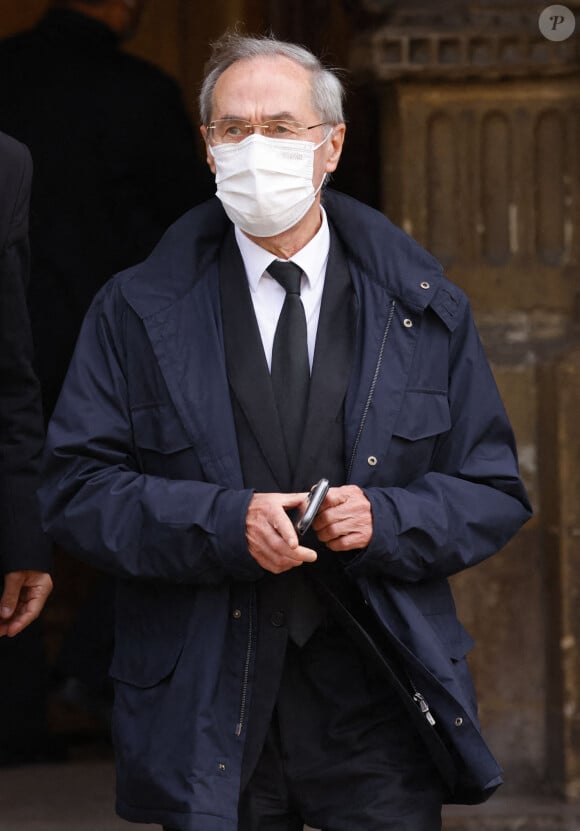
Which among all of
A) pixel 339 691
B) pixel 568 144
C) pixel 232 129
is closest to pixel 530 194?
pixel 568 144

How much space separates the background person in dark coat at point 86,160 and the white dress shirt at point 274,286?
6.74 ft

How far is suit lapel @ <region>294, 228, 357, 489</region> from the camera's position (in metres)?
3.39

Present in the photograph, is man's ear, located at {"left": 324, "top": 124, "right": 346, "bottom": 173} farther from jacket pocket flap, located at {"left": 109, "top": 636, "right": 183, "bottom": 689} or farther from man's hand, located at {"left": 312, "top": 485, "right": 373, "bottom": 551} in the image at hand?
jacket pocket flap, located at {"left": 109, "top": 636, "right": 183, "bottom": 689}

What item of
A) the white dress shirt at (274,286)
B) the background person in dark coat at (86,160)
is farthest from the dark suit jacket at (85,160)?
the white dress shirt at (274,286)

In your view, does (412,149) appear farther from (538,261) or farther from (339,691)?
(339,691)

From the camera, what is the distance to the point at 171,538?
3.29 metres

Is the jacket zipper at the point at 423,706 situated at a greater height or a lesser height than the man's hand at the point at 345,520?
lesser

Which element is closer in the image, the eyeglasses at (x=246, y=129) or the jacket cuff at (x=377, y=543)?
the jacket cuff at (x=377, y=543)

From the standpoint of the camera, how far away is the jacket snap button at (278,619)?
338cm

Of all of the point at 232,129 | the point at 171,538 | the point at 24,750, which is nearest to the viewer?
the point at 171,538

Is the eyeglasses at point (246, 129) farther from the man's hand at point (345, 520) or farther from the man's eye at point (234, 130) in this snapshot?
the man's hand at point (345, 520)

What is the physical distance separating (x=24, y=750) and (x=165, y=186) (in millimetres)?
1701

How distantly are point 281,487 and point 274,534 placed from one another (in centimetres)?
22

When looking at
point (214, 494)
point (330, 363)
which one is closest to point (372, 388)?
point (330, 363)
